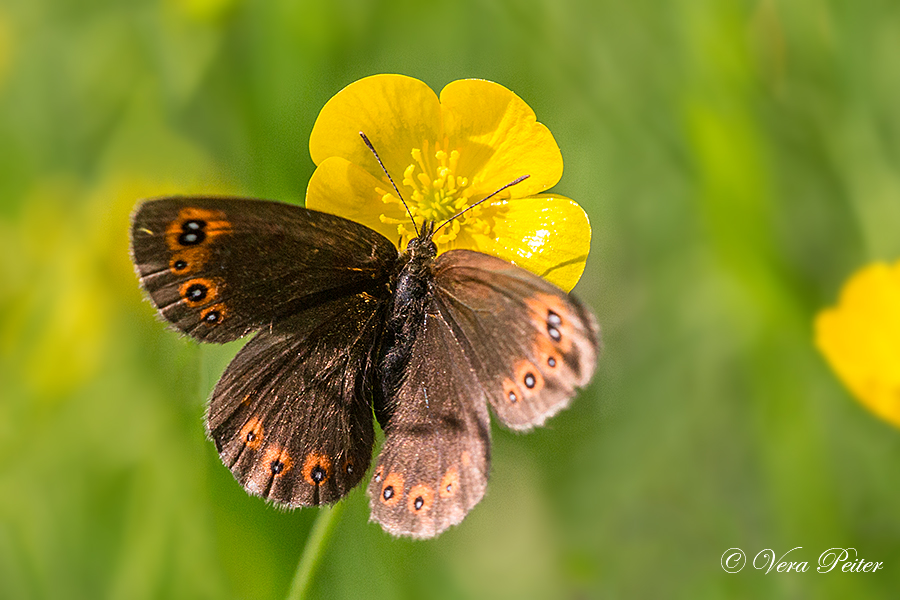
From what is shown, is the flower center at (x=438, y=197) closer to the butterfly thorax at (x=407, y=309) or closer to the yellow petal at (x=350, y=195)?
the yellow petal at (x=350, y=195)

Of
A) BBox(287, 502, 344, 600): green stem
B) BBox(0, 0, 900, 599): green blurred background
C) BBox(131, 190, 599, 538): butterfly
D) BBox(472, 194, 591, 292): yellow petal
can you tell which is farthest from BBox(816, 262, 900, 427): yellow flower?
BBox(287, 502, 344, 600): green stem

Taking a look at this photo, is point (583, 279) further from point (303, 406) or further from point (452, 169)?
point (303, 406)

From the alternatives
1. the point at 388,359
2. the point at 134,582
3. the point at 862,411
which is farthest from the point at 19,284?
the point at 862,411

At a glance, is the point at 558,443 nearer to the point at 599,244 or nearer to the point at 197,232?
the point at 599,244

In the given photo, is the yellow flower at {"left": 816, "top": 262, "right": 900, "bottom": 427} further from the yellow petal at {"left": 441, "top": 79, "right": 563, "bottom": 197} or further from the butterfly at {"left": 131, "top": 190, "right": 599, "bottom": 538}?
the butterfly at {"left": 131, "top": 190, "right": 599, "bottom": 538}

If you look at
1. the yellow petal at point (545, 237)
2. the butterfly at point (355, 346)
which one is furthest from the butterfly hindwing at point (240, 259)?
the yellow petal at point (545, 237)
